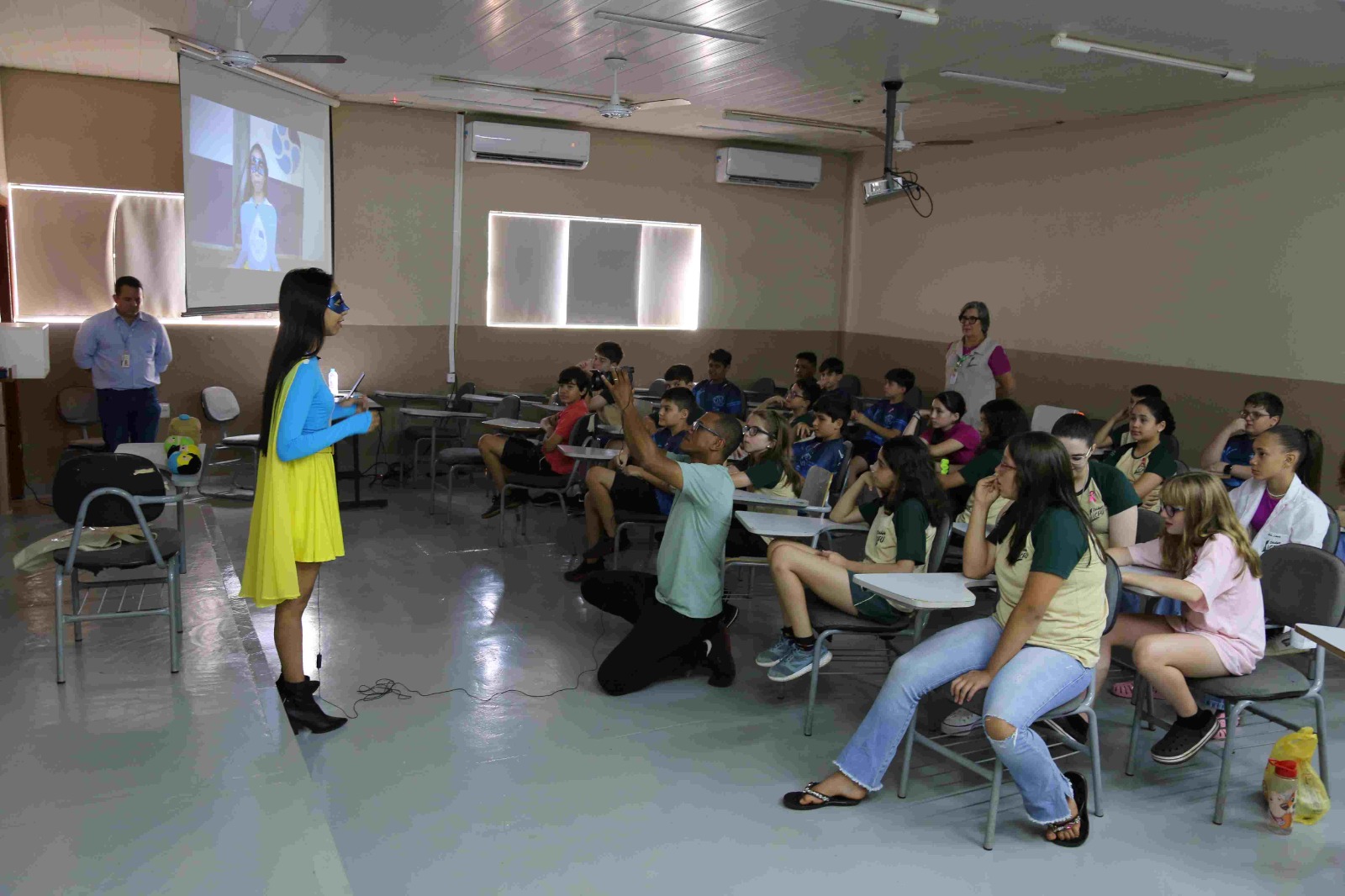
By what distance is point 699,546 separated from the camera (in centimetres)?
394

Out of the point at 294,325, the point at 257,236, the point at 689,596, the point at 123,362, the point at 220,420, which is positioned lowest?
the point at 689,596

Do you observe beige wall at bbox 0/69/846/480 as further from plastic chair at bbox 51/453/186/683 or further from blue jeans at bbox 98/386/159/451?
plastic chair at bbox 51/453/186/683

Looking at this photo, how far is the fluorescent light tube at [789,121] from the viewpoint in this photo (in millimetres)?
7783

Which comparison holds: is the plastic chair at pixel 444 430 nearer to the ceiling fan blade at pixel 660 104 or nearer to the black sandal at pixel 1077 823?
the ceiling fan blade at pixel 660 104

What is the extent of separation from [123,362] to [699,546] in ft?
15.7

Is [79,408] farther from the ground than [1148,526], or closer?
closer

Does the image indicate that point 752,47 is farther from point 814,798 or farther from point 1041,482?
point 814,798

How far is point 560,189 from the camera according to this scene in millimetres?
8891

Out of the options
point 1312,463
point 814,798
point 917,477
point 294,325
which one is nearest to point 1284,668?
point 917,477

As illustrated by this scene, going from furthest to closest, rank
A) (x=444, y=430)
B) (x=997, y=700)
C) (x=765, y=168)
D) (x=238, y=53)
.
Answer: (x=765, y=168), (x=444, y=430), (x=238, y=53), (x=997, y=700)

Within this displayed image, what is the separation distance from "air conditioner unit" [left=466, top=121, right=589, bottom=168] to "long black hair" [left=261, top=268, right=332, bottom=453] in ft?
17.7

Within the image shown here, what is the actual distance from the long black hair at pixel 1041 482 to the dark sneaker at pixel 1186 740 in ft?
2.62

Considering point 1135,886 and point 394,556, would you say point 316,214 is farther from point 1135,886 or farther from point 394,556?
point 1135,886

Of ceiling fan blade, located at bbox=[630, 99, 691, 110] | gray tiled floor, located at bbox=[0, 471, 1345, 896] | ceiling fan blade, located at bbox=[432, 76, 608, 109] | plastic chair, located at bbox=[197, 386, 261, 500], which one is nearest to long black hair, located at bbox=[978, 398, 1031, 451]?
gray tiled floor, located at bbox=[0, 471, 1345, 896]
